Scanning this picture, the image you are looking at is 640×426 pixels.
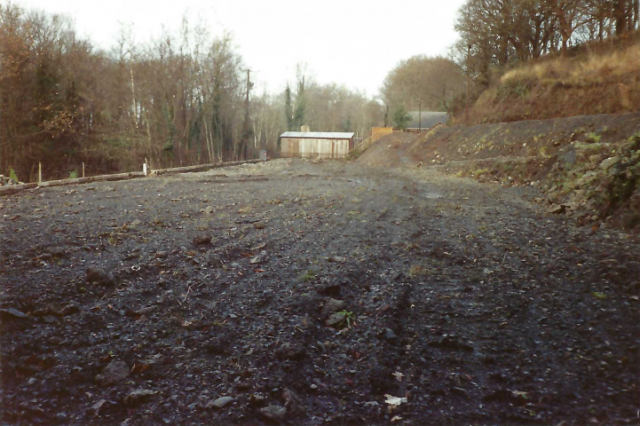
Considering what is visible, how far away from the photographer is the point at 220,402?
2285mm

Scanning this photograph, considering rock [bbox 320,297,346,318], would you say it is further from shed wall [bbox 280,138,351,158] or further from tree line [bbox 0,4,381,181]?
shed wall [bbox 280,138,351,158]

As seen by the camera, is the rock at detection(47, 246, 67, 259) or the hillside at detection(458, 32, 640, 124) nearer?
the rock at detection(47, 246, 67, 259)

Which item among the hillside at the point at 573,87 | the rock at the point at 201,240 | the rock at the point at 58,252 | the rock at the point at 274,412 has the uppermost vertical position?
the hillside at the point at 573,87

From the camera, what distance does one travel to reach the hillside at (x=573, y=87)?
704 inches

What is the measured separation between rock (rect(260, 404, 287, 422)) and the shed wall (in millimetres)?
38887

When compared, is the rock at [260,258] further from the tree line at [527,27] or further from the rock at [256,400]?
the tree line at [527,27]

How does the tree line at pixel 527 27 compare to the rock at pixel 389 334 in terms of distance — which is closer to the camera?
the rock at pixel 389 334

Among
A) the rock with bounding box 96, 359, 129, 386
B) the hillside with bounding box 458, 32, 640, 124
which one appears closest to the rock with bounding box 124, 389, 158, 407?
the rock with bounding box 96, 359, 129, 386

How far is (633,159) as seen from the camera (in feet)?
21.2

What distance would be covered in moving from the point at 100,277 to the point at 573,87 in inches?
887

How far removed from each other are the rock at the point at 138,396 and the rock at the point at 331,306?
55.6 inches

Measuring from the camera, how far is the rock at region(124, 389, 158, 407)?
2.26 m

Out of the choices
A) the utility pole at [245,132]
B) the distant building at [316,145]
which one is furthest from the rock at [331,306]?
the distant building at [316,145]

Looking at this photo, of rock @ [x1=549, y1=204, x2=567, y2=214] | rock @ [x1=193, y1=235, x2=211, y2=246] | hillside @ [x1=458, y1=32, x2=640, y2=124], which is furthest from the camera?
hillside @ [x1=458, y1=32, x2=640, y2=124]
